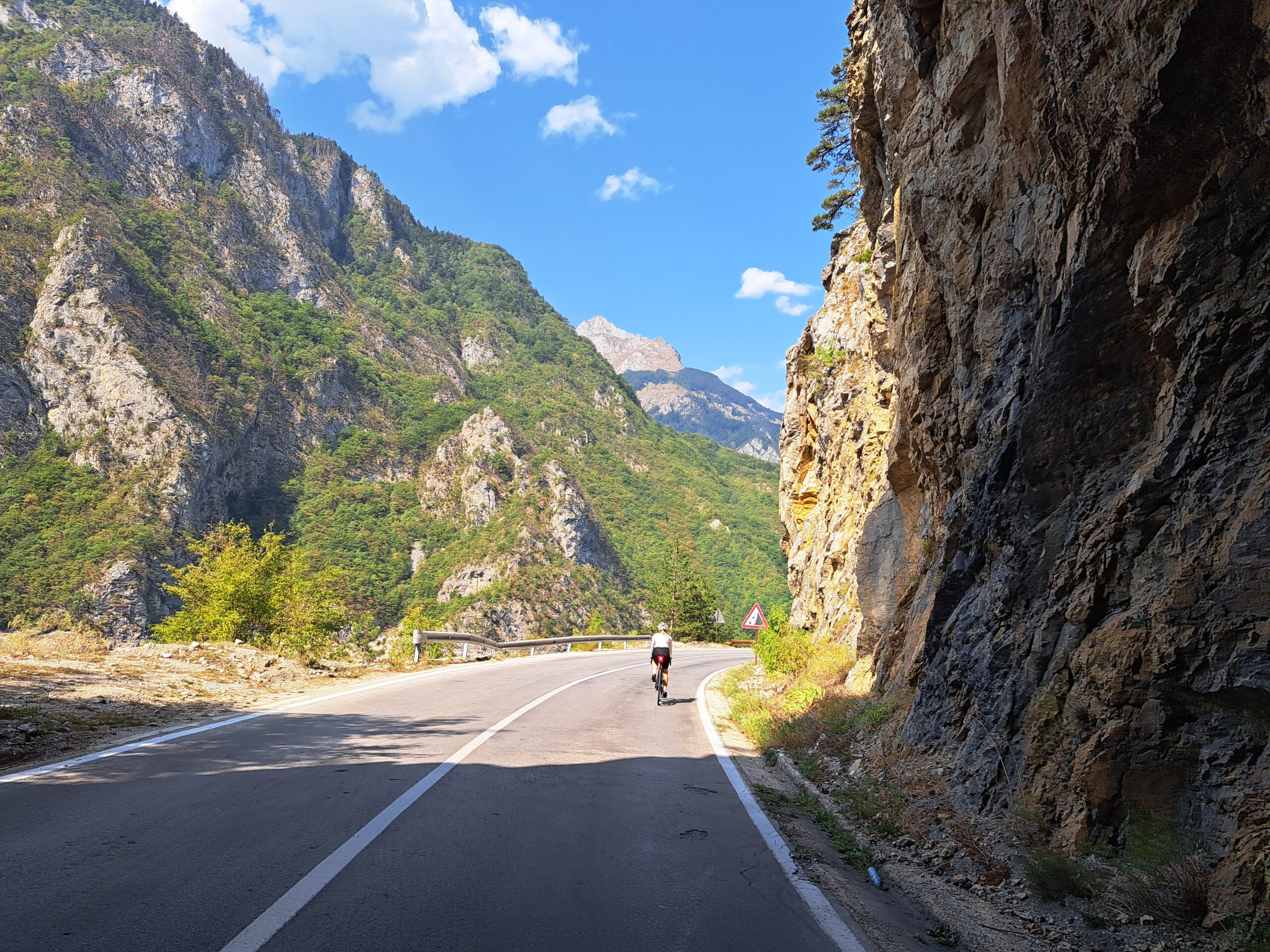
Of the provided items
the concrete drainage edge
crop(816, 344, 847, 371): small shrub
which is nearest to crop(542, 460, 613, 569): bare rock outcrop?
crop(816, 344, 847, 371): small shrub

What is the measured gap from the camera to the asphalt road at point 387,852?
3.31 m

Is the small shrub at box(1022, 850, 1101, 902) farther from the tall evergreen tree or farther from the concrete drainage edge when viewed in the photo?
the tall evergreen tree

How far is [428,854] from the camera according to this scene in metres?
4.40

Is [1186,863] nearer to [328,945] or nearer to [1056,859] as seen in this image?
[1056,859]

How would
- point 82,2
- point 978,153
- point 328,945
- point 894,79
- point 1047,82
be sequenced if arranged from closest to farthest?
point 328,945 < point 1047,82 < point 978,153 < point 894,79 < point 82,2

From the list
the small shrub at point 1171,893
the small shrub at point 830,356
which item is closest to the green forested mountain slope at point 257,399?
the small shrub at point 830,356

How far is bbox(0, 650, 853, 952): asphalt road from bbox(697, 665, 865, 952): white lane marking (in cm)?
7

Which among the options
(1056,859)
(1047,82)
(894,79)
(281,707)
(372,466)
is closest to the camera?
(1056,859)

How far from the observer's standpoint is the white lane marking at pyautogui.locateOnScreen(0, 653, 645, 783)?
589 cm

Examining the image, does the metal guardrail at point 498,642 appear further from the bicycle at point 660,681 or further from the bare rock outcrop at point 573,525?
the bare rock outcrop at point 573,525

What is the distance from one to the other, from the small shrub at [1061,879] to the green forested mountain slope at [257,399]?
29.0 m

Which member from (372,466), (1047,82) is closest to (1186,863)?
(1047,82)

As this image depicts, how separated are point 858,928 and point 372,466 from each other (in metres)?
125

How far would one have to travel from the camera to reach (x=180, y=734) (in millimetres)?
7980
